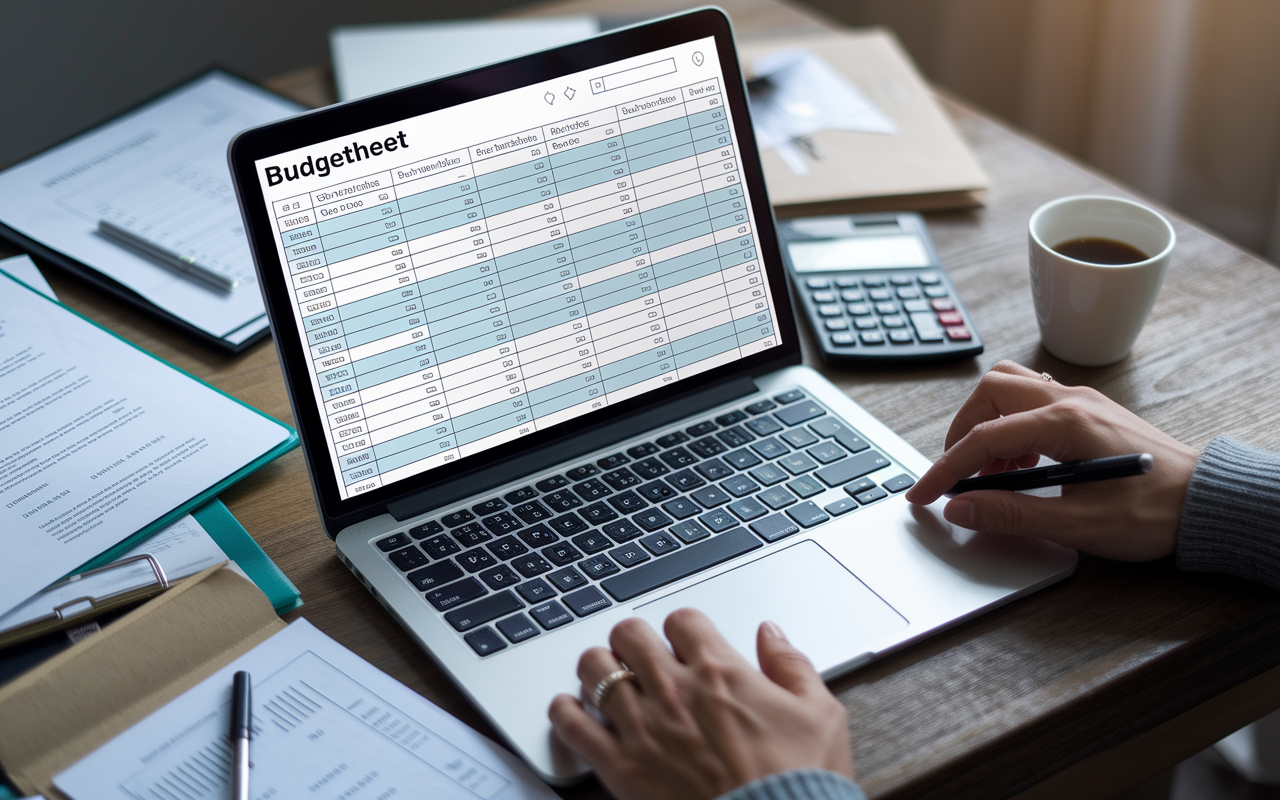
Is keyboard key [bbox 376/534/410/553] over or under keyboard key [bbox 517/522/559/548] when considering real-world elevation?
over

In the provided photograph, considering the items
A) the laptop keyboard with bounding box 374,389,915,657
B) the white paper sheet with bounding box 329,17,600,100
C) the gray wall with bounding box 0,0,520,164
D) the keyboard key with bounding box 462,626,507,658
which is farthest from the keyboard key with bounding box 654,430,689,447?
the gray wall with bounding box 0,0,520,164

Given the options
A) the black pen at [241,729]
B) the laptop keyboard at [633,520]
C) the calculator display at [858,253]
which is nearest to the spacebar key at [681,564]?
the laptop keyboard at [633,520]

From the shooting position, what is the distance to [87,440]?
0.74 meters

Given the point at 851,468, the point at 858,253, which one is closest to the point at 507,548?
the point at 851,468

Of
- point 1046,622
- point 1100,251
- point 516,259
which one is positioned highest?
point 516,259

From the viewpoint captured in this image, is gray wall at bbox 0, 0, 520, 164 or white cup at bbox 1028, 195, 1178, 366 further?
gray wall at bbox 0, 0, 520, 164

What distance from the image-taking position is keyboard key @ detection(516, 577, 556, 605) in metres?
0.63

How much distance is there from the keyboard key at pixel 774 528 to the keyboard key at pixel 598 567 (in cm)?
10

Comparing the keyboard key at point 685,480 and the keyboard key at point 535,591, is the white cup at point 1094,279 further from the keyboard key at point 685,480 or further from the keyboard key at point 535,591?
the keyboard key at point 535,591

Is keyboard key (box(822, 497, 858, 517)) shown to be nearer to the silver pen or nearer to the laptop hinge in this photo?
the laptop hinge

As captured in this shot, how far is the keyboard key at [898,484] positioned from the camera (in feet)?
2.33

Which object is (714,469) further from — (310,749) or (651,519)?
(310,749)

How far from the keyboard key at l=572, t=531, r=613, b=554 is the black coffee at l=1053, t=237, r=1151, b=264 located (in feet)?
A: 1.47

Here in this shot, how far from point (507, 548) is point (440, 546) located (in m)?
Answer: 0.04
